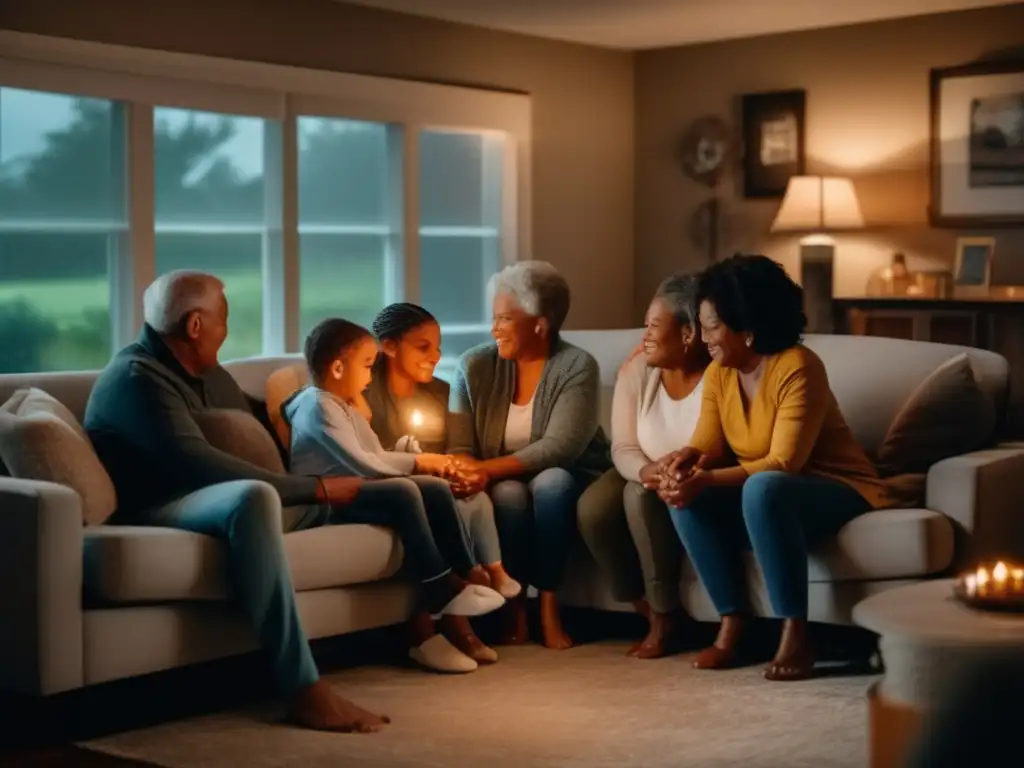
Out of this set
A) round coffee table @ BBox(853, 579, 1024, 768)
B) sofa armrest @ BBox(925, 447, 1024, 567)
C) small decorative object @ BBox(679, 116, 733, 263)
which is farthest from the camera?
small decorative object @ BBox(679, 116, 733, 263)

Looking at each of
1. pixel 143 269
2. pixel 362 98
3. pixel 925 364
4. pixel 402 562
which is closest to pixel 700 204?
pixel 362 98

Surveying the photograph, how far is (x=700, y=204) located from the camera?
8.60m

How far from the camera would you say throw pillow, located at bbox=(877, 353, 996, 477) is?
14.5ft

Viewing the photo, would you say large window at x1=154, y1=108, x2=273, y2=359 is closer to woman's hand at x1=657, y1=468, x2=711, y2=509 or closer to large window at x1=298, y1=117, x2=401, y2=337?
large window at x1=298, y1=117, x2=401, y2=337

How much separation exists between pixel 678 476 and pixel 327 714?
3.77ft

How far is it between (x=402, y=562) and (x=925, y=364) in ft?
5.18

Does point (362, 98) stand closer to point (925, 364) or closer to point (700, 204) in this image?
point (700, 204)

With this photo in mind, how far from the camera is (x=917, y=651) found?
2916 mm

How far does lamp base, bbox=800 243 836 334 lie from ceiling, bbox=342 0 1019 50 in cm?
109

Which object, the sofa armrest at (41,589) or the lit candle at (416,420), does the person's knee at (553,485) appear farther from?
the sofa armrest at (41,589)

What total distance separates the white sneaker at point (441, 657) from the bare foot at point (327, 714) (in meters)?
0.51

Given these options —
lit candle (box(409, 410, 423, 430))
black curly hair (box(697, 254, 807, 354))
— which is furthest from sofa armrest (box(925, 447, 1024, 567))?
lit candle (box(409, 410, 423, 430))

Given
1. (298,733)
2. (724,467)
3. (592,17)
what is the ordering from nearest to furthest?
(298,733) < (724,467) < (592,17)

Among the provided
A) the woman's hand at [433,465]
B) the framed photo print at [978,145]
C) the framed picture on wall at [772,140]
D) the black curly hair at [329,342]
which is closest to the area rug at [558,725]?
the woman's hand at [433,465]
